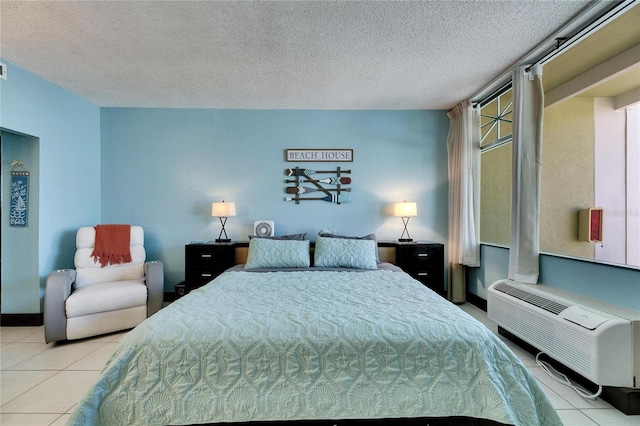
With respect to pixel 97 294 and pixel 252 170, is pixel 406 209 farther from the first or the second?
pixel 97 294

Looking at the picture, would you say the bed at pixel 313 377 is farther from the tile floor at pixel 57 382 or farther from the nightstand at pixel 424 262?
the nightstand at pixel 424 262

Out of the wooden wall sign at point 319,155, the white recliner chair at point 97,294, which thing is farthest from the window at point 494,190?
the white recliner chair at point 97,294

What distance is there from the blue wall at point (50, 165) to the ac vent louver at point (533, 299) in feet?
→ 15.7

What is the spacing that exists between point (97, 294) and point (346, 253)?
247 centimetres

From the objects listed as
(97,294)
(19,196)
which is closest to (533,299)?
(97,294)

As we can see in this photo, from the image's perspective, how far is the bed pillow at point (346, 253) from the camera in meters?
2.96

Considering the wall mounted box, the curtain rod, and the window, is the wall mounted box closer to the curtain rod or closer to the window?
the window

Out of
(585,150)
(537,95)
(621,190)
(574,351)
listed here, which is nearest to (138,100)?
(537,95)

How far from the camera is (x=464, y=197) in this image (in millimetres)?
3480

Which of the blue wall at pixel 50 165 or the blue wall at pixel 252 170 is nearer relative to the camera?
the blue wall at pixel 50 165

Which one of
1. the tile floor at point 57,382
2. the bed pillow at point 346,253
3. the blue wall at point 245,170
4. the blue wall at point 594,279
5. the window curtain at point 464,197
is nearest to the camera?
the tile floor at point 57,382

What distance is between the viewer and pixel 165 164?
382 cm

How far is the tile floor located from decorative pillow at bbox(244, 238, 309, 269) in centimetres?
149

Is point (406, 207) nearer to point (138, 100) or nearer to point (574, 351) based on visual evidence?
point (574, 351)
